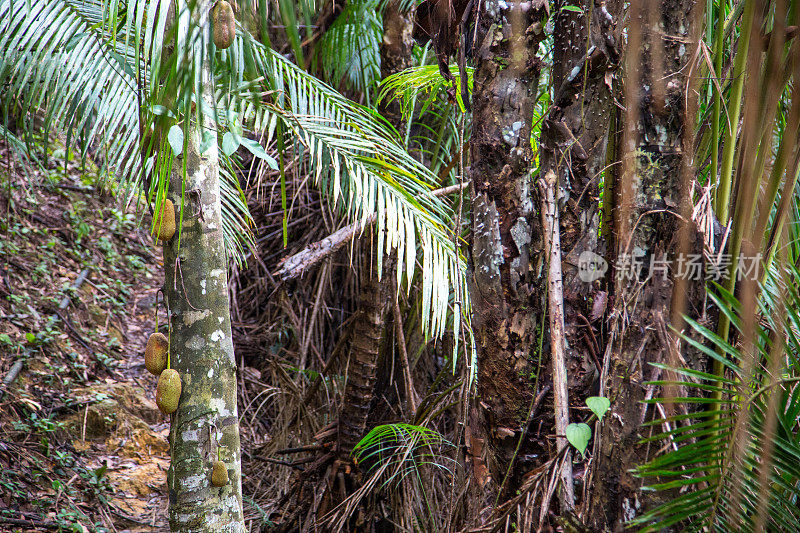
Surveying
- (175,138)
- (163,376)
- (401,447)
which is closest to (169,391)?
(163,376)

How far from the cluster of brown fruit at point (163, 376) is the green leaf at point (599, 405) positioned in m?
0.97

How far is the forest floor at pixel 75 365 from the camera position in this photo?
111 inches

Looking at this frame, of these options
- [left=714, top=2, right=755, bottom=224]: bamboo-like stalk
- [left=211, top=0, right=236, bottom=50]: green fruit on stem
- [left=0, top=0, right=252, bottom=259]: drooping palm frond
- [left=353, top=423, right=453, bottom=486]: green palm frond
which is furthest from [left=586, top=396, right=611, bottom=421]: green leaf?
[left=0, top=0, right=252, bottom=259]: drooping palm frond

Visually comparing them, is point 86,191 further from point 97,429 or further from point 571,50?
point 571,50

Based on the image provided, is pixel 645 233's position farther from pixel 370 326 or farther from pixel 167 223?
pixel 370 326

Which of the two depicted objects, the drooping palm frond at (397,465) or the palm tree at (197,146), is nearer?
the palm tree at (197,146)

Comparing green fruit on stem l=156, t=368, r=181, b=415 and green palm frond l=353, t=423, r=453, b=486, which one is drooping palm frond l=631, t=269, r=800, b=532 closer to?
green fruit on stem l=156, t=368, r=181, b=415

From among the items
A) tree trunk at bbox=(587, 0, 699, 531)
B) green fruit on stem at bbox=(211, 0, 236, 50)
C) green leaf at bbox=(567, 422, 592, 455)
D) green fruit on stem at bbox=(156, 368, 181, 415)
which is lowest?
green fruit on stem at bbox=(156, 368, 181, 415)

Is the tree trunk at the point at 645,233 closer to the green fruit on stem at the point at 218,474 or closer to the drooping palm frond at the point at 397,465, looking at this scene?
the green fruit on stem at the point at 218,474

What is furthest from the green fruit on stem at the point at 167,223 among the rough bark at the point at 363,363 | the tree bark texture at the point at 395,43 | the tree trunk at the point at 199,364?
the tree bark texture at the point at 395,43

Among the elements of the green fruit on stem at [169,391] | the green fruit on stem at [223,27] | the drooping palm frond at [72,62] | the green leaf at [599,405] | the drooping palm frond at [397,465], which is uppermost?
the drooping palm frond at [72,62]

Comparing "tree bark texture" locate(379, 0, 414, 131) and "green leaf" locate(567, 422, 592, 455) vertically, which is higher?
"tree bark texture" locate(379, 0, 414, 131)

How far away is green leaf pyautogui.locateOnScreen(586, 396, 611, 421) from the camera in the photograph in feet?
2.91

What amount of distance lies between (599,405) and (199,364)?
0.97 m
